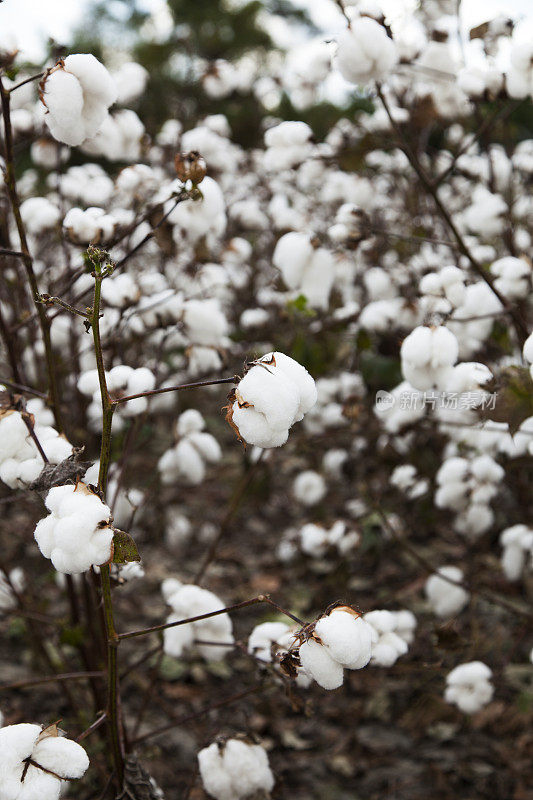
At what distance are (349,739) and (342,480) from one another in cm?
122

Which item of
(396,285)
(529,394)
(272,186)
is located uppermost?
(272,186)

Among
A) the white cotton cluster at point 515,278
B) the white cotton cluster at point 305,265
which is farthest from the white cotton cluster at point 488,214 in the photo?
the white cotton cluster at point 305,265

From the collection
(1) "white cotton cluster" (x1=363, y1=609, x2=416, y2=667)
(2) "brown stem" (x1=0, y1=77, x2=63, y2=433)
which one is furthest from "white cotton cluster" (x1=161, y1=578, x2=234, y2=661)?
(2) "brown stem" (x1=0, y1=77, x2=63, y2=433)

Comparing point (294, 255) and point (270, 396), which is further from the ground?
point (294, 255)

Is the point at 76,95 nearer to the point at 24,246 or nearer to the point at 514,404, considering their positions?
the point at 24,246

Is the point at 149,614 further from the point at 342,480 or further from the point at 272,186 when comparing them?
the point at 272,186

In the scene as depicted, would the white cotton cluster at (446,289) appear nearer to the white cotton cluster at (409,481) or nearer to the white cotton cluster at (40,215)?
the white cotton cluster at (409,481)

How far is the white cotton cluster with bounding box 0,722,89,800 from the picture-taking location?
834 millimetres

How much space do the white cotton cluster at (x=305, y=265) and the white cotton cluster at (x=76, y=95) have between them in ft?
2.07

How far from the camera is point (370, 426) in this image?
2455mm

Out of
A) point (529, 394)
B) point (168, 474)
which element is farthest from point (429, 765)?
point (529, 394)

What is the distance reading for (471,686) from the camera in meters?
1.57

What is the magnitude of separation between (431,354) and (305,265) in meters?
0.52

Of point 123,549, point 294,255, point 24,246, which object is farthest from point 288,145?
point 123,549
